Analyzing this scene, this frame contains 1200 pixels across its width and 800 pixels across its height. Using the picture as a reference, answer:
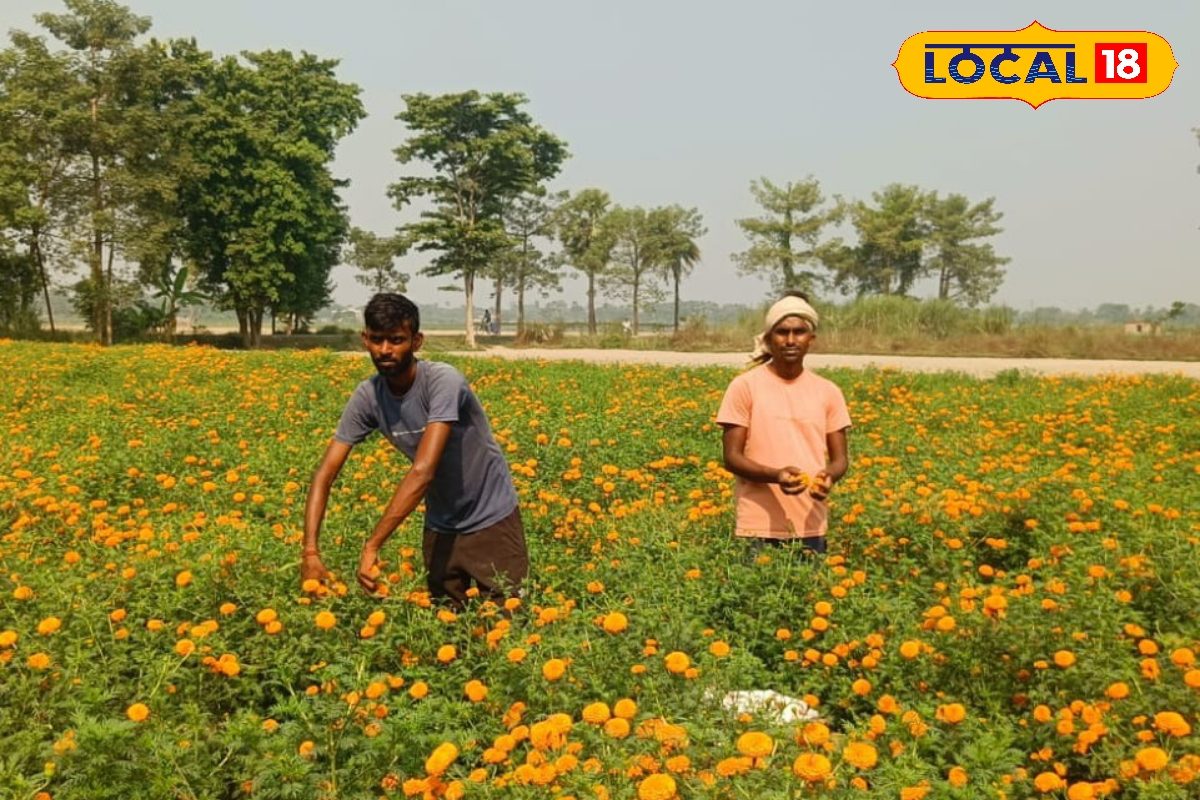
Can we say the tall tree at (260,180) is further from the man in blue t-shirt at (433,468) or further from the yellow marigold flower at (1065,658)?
the yellow marigold flower at (1065,658)

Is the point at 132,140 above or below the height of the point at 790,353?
above

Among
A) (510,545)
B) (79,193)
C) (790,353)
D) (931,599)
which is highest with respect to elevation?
(79,193)

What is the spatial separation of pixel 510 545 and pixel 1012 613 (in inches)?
75.2

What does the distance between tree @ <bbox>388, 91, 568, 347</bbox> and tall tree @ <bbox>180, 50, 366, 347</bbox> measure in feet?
12.0

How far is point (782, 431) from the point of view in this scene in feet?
11.3

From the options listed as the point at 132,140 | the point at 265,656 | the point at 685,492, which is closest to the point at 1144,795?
the point at 265,656

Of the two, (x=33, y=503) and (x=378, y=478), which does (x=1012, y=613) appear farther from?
(x=33, y=503)

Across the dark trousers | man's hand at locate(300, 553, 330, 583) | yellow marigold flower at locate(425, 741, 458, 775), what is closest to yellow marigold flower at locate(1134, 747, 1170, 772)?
yellow marigold flower at locate(425, 741, 458, 775)

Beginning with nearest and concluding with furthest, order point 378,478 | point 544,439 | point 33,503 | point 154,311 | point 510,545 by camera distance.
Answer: point 510,545
point 33,503
point 378,478
point 544,439
point 154,311

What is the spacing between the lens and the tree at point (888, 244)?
48.3 metres

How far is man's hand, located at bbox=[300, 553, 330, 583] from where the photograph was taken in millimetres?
2930

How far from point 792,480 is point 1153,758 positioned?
5.00ft

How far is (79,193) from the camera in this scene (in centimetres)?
2783

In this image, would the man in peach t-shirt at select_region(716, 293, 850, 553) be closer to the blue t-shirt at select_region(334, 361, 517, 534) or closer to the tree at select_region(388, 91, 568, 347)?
the blue t-shirt at select_region(334, 361, 517, 534)
